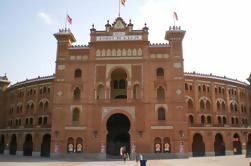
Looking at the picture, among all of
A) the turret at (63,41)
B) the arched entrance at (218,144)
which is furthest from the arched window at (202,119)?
the turret at (63,41)

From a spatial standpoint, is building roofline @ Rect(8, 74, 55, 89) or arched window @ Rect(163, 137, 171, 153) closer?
arched window @ Rect(163, 137, 171, 153)

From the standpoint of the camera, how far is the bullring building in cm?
4694

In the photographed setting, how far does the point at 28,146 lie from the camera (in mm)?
59750

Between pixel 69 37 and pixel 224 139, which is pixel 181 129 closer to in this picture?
pixel 224 139

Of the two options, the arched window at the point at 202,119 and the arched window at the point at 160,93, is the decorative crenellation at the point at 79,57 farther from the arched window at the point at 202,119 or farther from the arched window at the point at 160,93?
the arched window at the point at 202,119

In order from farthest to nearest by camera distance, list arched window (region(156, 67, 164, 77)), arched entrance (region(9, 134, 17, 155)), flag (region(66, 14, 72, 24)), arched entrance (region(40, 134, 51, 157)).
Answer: arched entrance (region(9, 134, 17, 155)), arched entrance (region(40, 134, 51, 157)), flag (region(66, 14, 72, 24)), arched window (region(156, 67, 164, 77))

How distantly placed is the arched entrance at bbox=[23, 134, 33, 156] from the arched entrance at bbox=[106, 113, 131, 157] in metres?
17.9

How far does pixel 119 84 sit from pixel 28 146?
2284cm

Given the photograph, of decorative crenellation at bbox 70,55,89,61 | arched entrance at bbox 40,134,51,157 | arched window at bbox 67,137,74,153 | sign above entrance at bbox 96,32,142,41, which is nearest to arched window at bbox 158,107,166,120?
sign above entrance at bbox 96,32,142,41

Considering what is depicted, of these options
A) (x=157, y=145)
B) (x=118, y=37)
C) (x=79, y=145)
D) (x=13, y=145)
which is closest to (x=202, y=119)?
(x=157, y=145)

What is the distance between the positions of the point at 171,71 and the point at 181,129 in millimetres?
9508

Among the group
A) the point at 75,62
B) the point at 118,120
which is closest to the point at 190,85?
the point at 118,120

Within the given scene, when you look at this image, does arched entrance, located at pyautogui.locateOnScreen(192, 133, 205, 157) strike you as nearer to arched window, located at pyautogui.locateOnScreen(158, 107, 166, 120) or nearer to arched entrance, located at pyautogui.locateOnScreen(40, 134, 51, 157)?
arched window, located at pyautogui.locateOnScreen(158, 107, 166, 120)

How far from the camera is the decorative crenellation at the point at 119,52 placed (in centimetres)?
4994
